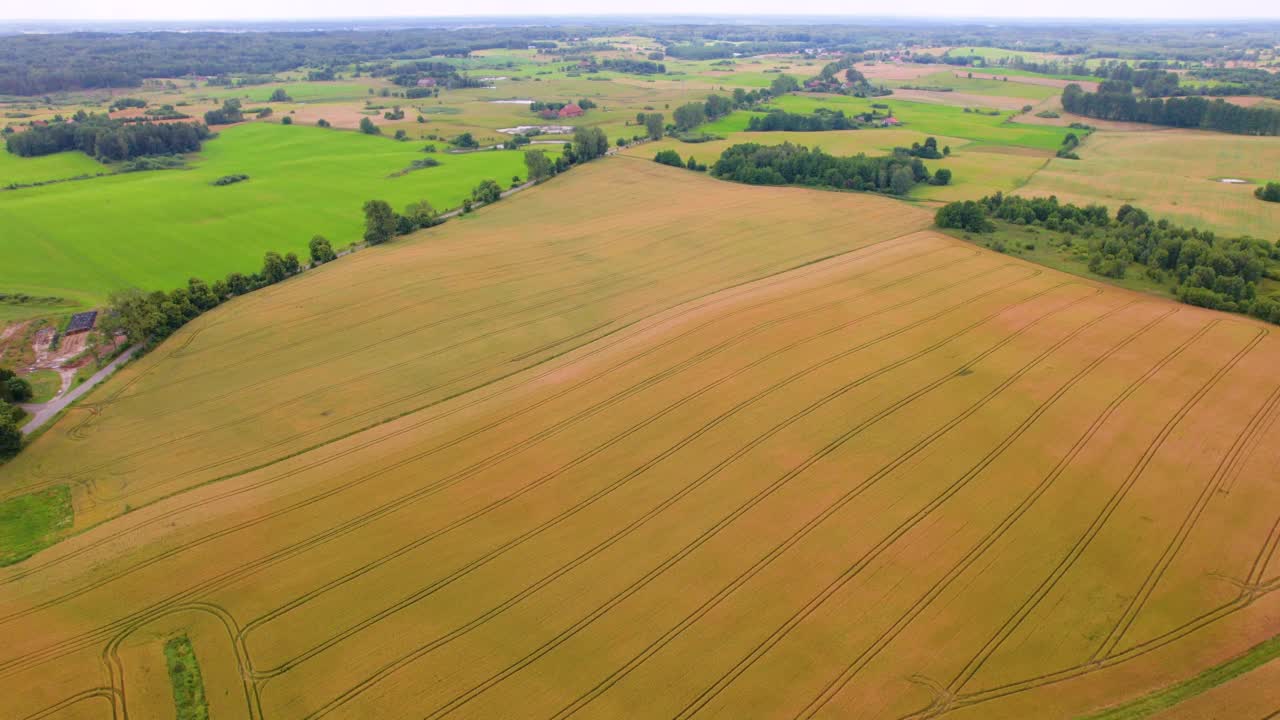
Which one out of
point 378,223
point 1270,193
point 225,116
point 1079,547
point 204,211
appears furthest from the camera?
point 225,116

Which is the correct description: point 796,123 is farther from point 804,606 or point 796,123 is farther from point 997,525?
point 804,606

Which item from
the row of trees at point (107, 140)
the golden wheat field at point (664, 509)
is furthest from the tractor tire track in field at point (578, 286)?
the row of trees at point (107, 140)

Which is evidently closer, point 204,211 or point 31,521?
point 31,521

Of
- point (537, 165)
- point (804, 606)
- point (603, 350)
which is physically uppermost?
point (537, 165)

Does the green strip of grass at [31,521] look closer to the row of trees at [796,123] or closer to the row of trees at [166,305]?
the row of trees at [166,305]

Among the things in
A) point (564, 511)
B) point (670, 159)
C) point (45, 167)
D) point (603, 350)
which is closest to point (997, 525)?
point (564, 511)

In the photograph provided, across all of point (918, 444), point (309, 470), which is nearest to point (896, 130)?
point (918, 444)

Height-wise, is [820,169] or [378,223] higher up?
[820,169]
